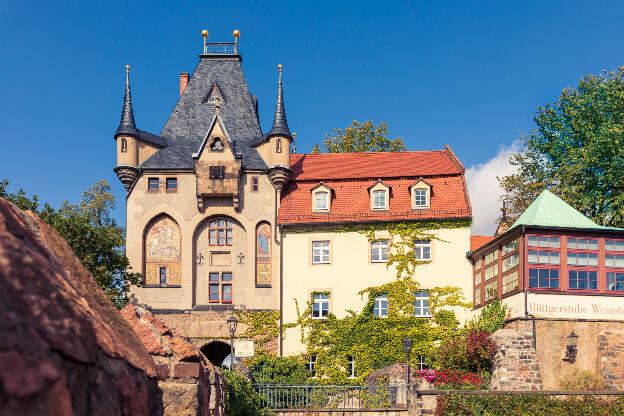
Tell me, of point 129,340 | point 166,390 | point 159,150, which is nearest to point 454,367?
point 159,150

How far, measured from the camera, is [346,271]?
119 feet

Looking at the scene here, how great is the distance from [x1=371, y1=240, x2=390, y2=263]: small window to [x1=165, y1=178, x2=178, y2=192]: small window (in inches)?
410

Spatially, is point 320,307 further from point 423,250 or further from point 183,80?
point 183,80

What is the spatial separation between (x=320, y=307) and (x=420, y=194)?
24.2ft

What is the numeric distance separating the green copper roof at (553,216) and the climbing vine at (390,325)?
535cm

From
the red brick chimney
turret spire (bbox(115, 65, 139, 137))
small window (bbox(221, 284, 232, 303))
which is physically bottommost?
small window (bbox(221, 284, 232, 303))

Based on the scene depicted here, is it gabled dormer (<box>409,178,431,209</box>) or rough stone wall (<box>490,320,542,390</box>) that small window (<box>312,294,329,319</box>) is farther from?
rough stone wall (<box>490,320,542,390</box>)

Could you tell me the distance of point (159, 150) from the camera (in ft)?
128

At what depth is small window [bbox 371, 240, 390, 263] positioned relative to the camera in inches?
1431

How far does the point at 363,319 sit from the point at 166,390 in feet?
98.8

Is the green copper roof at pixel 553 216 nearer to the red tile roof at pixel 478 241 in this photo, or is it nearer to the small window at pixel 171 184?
the red tile roof at pixel 478 241

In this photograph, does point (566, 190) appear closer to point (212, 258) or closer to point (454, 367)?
point (454, 367)

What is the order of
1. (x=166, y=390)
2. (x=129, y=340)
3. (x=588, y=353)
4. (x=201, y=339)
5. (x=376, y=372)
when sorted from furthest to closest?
(x=201, y=339), (x=376, y=372), (x=588, y=353), (x=166, y=390), (x=129, y=340)

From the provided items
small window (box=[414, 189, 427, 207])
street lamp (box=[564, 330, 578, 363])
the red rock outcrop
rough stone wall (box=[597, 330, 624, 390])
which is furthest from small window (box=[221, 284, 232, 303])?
the red rock outcrop
